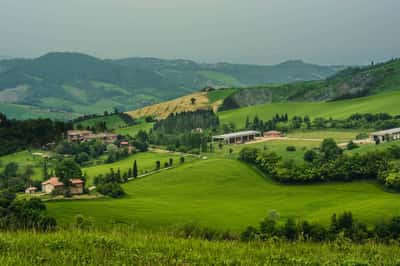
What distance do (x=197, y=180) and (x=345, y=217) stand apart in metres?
43.8

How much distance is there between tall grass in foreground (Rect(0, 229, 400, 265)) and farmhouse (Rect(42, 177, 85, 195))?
63.7 meters

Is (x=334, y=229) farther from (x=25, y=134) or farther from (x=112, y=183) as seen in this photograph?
(x=25, y=134)

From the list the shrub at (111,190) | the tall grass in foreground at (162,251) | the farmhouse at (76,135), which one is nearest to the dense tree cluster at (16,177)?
the shrub at (111,190)

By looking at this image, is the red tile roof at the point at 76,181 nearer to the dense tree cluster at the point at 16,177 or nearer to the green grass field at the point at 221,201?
the green grass field at the point at 221,201

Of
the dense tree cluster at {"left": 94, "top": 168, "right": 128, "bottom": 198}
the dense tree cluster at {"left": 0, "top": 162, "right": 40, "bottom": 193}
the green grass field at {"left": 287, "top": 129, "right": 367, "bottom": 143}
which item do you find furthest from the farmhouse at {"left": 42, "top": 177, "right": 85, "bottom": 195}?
the green grass field at {"left": 287, "top": 129, "right": 367, "bottom": 143}

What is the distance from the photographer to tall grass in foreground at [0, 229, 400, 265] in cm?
1259

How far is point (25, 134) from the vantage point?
408 ft

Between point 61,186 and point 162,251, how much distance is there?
67.7 m

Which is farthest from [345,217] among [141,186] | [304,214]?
[141,186]

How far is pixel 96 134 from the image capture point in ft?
479

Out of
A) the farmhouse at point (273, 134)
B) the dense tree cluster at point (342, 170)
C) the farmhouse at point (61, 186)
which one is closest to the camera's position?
the farmhouse at point (61, 186)

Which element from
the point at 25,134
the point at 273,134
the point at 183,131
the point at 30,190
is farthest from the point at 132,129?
the point at 30,190

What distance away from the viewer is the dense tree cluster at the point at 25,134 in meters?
120

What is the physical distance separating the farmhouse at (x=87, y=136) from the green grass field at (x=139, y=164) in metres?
20.1
